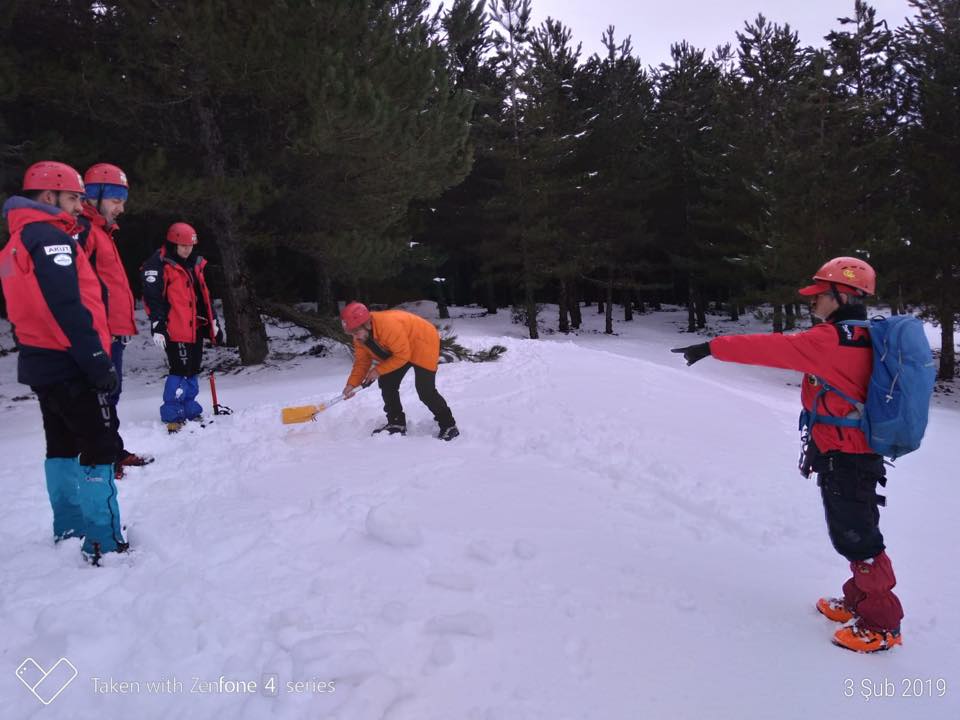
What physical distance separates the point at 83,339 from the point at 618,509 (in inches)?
140

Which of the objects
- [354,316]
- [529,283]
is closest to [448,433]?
Result: [354,316]

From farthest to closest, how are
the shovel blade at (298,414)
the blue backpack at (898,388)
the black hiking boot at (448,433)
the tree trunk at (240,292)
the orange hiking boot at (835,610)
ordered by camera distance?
1. the tree trunk at (240,292)
2. the shovel blade at (298,414)
3. the black hiking boot at (448,433)
4. the orange hiking boot at (835,610)
5. the blue backpack at (898,388)

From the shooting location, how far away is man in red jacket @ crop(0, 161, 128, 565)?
309 cm

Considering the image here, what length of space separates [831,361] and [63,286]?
13.3 ft

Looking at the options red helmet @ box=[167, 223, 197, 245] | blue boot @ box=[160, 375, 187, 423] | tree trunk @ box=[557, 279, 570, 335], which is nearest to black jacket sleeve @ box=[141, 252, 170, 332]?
red helmet @ box=[167, 223, 197, 245]

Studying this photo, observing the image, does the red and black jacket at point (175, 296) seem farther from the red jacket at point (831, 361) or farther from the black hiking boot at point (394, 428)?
the red jacket at point (831, 361)

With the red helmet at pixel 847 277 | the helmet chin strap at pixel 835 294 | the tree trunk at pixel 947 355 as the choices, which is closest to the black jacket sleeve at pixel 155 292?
the red helmet at pixel 847 277

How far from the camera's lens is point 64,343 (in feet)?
10.4

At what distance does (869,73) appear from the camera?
75.4ft

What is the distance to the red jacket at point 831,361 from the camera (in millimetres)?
2812

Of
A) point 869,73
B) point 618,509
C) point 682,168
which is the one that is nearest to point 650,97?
point 682,168

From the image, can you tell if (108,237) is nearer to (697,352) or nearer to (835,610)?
(697,352)

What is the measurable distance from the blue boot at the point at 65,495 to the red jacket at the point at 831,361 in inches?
153

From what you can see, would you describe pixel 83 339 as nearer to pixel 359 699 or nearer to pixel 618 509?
pixel 359 699
